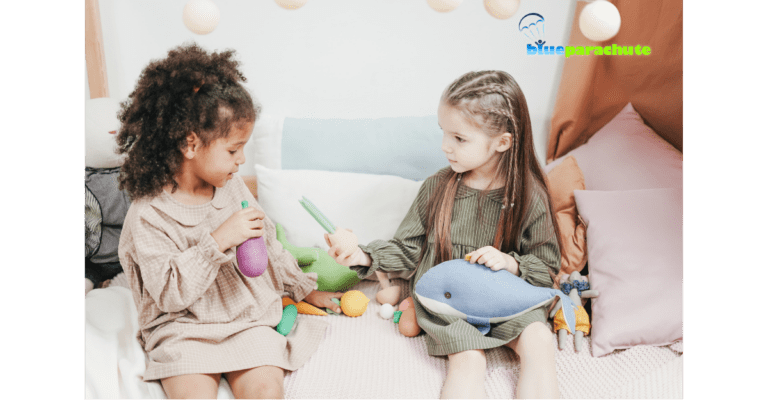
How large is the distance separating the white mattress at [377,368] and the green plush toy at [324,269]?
0.14m

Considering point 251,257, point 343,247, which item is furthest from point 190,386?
point 343,247

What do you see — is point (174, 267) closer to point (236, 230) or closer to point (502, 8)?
point (236, 230)

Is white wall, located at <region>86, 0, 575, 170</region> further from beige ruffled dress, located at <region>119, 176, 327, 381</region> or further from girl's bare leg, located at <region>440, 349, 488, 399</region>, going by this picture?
girl's bare leg, located at <region>440, 349, 488, 399</region>

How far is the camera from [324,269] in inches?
49.1

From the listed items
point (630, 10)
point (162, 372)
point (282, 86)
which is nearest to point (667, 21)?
point (630, 10)

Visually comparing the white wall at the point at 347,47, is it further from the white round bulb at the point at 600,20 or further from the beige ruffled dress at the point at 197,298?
the beige ruffled dress at the point at 197,298

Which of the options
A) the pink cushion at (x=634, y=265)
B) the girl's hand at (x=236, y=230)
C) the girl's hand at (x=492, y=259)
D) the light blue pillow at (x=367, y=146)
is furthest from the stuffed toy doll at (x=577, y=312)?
the girl's hand at (x=236, y=230)

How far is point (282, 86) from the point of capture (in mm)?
1207

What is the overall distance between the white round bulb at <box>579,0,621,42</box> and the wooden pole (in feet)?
3.21

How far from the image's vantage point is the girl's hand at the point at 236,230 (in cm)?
97

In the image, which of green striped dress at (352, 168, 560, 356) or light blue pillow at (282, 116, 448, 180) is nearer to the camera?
green striped dress at (352, 168, 560, 356)

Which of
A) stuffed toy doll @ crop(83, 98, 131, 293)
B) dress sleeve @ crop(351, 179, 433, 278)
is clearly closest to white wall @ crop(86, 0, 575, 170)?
stuffed toy doll @ crop(83, 98, 131, 293)

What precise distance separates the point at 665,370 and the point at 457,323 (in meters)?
0.39

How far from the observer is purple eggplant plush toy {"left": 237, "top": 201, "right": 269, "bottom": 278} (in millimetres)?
980
